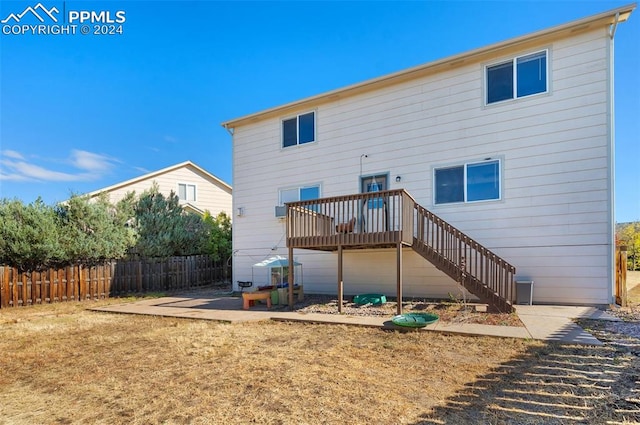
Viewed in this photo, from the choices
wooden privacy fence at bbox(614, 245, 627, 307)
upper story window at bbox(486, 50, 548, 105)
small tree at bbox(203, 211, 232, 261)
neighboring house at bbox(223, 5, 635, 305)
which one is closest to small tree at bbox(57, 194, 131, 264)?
small tree at bbox(203, 211, 232, 261)

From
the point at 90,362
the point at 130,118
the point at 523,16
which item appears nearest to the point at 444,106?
the point at 523,16

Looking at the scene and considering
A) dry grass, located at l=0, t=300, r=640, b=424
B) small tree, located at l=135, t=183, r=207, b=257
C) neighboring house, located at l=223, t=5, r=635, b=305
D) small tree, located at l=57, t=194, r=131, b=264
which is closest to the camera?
dry grass, located at l=0, t=300, r=640, b=424

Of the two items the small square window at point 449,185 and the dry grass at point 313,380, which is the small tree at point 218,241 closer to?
the dry grass at point 313,380

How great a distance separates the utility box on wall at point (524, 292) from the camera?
806cm

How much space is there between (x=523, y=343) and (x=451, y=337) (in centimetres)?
101

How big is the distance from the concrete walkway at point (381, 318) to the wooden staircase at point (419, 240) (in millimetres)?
760

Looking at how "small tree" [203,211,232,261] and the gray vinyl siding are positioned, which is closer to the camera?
the gray vinyl siding

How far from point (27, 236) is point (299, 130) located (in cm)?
921

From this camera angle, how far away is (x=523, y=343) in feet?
16.6

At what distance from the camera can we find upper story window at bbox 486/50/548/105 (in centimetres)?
832

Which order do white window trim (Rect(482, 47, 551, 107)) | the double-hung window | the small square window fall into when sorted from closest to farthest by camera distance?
1. white window trim (Rect(482, 47, 551, 107))
2. the double-hung window
3. the small square window

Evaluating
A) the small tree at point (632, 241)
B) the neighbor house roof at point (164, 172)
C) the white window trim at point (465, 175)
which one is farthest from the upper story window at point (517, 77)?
the neighbor house roof at point (164, 172)

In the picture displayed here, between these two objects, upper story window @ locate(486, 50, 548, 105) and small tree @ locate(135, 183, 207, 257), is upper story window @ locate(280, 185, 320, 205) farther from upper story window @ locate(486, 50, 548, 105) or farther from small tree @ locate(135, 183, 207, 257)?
small tree @ locate(135, 183, 207, 257)

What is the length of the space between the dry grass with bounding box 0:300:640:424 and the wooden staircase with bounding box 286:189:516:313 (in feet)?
7.45
